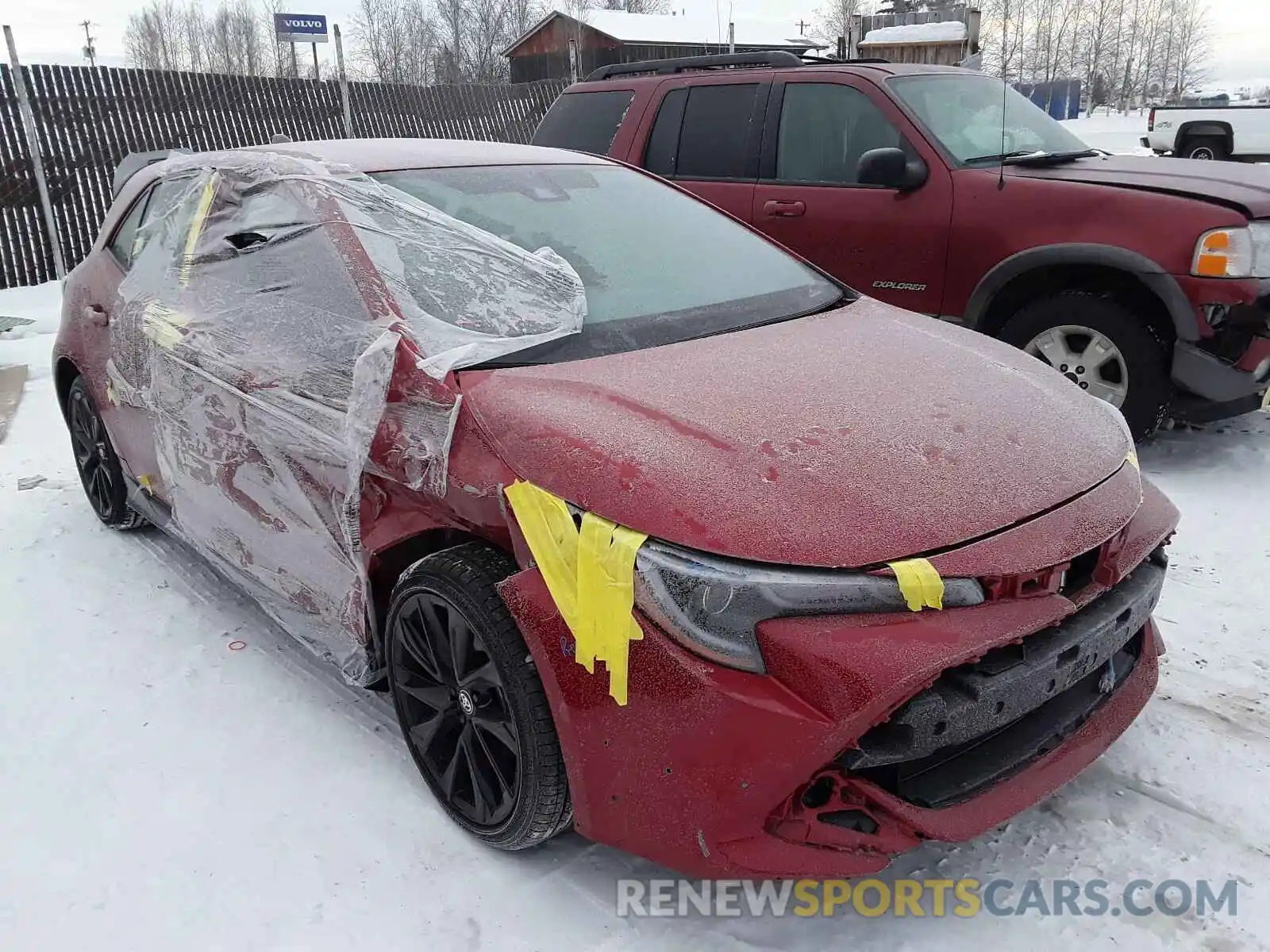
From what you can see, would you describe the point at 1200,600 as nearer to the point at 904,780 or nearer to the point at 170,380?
the point at 904,780

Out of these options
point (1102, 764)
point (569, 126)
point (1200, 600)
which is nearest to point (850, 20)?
point (569, 126)

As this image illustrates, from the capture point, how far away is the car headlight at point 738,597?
1791 mm

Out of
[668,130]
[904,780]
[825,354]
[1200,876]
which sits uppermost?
[668,130]

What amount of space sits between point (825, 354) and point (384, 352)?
1.13 metres

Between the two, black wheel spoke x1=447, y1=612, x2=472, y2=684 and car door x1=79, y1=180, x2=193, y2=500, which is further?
car door x1=79, y1=180, x2=193, y2=500

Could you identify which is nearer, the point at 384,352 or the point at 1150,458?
the point at 384,352

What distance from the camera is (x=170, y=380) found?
10.4 ft

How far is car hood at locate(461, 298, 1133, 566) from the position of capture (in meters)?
1.86

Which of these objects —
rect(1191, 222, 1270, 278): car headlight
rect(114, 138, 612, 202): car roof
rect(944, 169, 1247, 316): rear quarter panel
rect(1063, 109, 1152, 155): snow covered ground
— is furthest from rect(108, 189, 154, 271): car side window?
rect(1063, 109, 1152, 155): snow covered ground

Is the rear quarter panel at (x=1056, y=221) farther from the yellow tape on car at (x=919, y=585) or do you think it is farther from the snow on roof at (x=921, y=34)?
the snow on roof at (x=921, y=34)

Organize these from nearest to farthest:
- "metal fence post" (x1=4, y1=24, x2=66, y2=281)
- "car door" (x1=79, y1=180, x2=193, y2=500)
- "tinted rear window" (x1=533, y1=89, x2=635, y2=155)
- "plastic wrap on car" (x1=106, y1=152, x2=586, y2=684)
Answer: "plastic wrap on car" (x1=106, y1=152, x2=586, y2=684)
"car door" (x1=79, y1=180, x2=193, y2=500)
"tinted rear window" (x1=533, y1=89, x2=635, y2=155)
"metal fence post" (x1=4, y1=24, x2=66, y2=281)

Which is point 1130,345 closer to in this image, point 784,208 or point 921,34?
point 784,208

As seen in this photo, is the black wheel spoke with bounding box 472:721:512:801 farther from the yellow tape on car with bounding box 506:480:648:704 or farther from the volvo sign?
the volvo sign

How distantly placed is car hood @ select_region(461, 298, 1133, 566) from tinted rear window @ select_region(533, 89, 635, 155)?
4.03m
